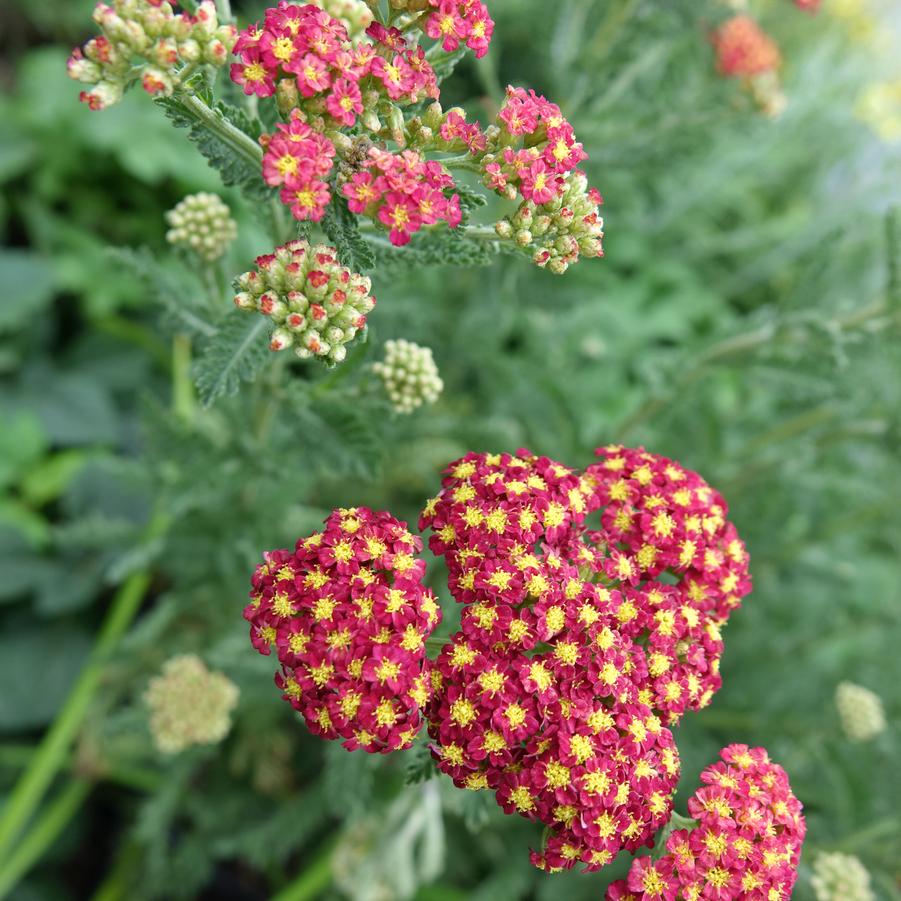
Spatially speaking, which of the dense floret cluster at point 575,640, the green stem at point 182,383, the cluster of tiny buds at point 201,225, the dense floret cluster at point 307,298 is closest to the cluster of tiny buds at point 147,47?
the dense floret cluster at point 307,298

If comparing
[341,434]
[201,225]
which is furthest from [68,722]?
[201,225]

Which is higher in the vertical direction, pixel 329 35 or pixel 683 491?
pixel 329 35

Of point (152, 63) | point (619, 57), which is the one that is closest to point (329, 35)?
point (152, 63)

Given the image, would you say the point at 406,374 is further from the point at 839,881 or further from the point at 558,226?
the point at 839,881

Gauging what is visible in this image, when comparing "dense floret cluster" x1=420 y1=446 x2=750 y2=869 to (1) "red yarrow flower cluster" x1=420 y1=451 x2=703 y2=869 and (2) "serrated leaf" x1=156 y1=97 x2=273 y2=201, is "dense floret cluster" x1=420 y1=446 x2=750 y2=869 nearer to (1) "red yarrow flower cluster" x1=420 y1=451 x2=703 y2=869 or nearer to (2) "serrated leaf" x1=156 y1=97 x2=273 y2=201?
(1) "red yarrow flower cluster" x1=420 y1=451 x2=703 y2=869

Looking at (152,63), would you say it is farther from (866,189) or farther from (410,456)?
(866,189)
